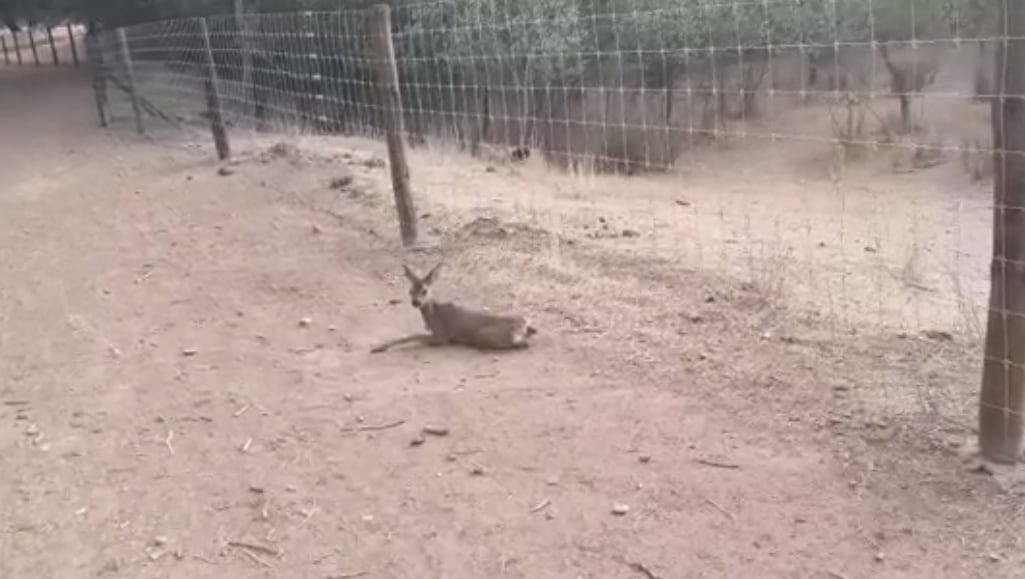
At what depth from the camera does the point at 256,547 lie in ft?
11.7

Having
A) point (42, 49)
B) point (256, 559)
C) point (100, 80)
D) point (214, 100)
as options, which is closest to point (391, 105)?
point (256, 559)

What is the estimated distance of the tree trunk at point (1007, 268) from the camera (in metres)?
3.29

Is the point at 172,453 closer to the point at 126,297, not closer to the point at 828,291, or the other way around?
the point at 126,297

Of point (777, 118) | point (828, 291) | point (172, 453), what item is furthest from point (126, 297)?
point (777, 118)

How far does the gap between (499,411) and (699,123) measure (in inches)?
346

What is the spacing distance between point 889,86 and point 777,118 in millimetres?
2136

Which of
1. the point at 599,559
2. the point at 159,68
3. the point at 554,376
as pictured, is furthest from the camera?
the point at 159,68

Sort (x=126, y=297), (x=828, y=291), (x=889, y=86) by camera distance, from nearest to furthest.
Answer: (x=828, y=291)
(x=126, y=297)
(x=889, y=86)

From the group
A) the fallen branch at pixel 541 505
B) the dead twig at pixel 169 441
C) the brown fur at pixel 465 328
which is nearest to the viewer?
the fallen branch at pixel 541 505

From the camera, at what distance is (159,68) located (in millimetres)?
15953

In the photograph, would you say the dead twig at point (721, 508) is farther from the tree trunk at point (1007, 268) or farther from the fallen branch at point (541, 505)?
the tree trunk at point (1007, 268)

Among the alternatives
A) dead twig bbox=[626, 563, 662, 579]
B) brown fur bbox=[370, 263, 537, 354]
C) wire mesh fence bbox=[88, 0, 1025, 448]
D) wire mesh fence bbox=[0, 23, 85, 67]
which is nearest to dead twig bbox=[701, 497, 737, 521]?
dead twig bbox=[626, 563, 662, 579]

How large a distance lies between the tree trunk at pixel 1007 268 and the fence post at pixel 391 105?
4348 millimetres

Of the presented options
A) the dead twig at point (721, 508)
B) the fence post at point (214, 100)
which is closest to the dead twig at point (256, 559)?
the dead twig at point (721, 508)
